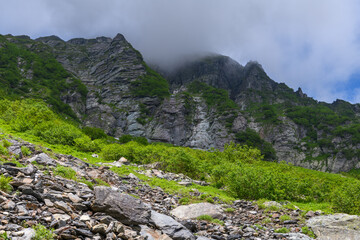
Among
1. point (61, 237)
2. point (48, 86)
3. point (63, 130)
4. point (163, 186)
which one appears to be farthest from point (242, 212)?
point (48, 86)

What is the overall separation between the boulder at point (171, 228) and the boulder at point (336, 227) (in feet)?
26.7

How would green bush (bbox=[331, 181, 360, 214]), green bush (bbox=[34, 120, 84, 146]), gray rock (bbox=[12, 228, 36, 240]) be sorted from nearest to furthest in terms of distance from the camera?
1. gray rock (bbox=[12, 228, 36, 240])
2. green bush (bbox=[331, 181, 360, 214])
3. green bush (bbox=[34, 120, 84, 146])

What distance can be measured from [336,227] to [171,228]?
1020cm

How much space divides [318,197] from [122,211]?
25494 mm

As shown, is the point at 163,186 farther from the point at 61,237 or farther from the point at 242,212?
the point at 61,237

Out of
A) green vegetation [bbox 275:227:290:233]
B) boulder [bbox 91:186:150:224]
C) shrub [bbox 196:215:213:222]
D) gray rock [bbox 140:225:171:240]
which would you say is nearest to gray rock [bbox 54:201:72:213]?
boulder [bbox 91:186:150:224]

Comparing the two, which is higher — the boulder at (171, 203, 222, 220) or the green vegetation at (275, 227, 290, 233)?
the green vegetation at (275, 227, 290, 233)

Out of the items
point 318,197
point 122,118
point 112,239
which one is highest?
point 122,118

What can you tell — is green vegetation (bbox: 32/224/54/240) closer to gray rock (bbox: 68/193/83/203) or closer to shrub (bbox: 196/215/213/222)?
gray rock (bbox: 68/193/83/203)

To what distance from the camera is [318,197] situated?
26734 mm

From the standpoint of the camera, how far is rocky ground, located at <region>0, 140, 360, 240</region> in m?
7.22

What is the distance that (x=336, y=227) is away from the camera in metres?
13.7

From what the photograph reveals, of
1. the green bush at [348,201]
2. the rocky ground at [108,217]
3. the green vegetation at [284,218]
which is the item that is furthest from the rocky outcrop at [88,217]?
the green bush at [348,201]

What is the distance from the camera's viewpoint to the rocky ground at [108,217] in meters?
7.22
